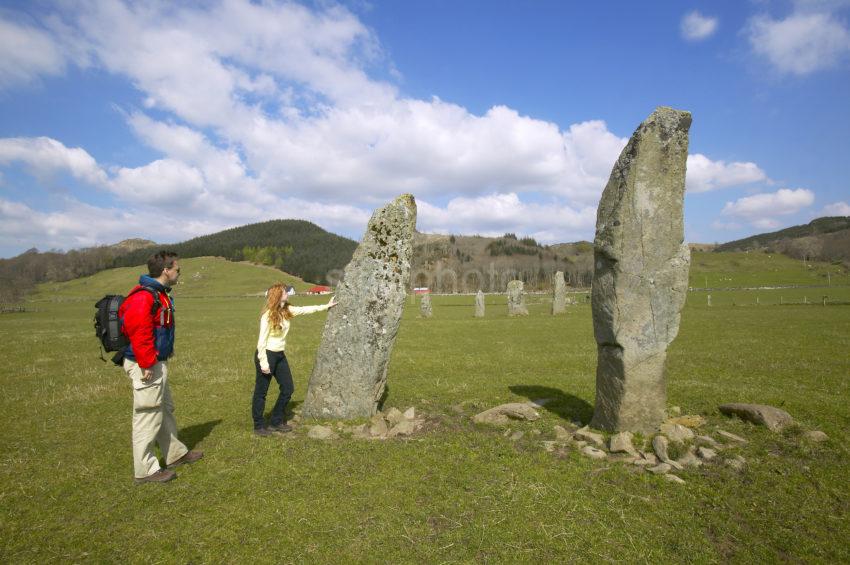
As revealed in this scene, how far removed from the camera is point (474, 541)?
4875 mm

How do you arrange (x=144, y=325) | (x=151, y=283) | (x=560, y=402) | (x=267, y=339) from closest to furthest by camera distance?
(x=144, y=325)
(x=151, y=283)
(x=267, y=339)
(x=560, y=402)

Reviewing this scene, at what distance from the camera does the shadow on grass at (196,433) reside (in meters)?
8.17

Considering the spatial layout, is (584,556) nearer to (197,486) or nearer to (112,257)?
(197,486)

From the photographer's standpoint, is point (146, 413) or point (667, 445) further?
point (667, 445)

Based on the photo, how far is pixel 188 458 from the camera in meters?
7.08

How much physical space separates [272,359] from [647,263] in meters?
6.86

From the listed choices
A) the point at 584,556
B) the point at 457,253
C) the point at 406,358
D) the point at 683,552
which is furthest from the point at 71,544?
the point at 457,253

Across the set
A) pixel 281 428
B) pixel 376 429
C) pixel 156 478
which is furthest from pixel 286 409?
pixel 156 478

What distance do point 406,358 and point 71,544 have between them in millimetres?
12057

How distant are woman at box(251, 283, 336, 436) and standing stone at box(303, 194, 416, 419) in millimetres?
639

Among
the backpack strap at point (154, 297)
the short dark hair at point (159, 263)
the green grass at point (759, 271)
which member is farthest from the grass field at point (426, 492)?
the green grass at point (759, 271)

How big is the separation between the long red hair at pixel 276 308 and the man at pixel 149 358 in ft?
5.79

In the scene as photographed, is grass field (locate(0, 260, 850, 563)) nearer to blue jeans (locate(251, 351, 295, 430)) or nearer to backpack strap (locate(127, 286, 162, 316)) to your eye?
blue jeans (locate(251, 351, 295, 430))

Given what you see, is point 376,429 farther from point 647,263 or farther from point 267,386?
point 647,263
